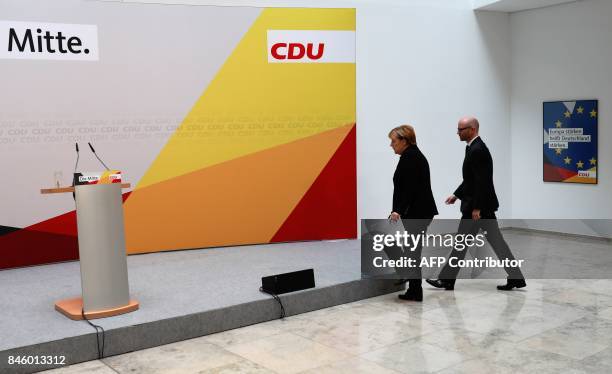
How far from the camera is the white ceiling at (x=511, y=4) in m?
8.43

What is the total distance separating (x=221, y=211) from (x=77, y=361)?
3.18 meters

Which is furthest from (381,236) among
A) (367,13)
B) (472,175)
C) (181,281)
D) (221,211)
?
(367,13)

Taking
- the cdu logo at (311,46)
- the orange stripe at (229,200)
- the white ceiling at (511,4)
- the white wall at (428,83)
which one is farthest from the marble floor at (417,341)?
the white ceiling at (511,4)

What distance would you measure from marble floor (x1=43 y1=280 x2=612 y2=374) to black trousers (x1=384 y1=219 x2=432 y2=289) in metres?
0.21

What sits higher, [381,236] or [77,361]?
[381,236]

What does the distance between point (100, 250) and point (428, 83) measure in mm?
5123

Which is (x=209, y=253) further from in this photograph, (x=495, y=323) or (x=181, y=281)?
(x=495, y=323)

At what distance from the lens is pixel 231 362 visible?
4.30 m

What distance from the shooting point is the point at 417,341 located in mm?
4633

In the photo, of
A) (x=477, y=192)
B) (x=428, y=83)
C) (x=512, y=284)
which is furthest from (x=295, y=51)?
(x=512, y=284)

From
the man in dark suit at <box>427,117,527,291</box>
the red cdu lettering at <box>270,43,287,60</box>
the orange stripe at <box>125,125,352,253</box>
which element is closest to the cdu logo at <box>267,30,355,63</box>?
the red cdu lettering at <box>270,43,287,60</box>

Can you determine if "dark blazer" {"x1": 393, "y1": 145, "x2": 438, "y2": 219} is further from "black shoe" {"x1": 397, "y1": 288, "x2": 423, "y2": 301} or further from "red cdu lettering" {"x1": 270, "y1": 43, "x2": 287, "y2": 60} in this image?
"red cdu lettering" {"x1": 270, "y1": 43, "x2": 287, "y2": 60}

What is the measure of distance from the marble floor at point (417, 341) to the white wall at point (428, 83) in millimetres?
2800

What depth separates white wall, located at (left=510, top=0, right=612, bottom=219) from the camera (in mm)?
8172
